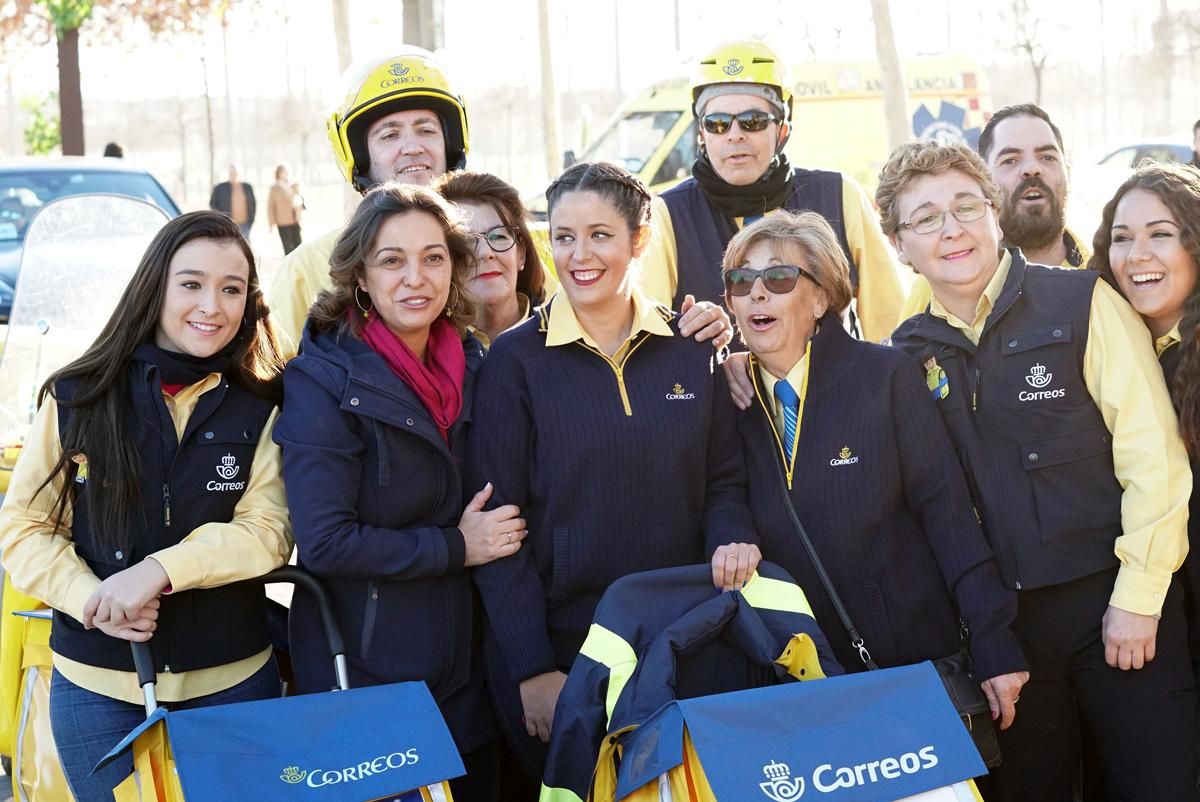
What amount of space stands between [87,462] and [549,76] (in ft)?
65.1

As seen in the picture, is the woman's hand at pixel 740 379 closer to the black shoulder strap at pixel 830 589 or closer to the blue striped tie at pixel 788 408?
the blue striped tie at pixel 788 408

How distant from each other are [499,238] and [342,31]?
15454 millimetres

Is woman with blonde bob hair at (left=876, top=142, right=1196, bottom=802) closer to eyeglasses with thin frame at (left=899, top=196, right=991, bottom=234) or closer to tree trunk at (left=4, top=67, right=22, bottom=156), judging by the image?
eyeglasses with thin frame at (left=899, top=196, right=991, bottom=234)

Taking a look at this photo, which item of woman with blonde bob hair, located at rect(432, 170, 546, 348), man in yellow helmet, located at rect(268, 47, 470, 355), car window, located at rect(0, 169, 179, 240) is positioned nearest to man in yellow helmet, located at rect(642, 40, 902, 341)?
woman with blonde bob hair, located at rect(432, 170, 546, 348)

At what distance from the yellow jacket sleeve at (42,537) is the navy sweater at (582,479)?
3.29 feet

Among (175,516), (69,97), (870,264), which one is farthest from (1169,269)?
(69,97)

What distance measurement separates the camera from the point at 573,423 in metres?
3.37

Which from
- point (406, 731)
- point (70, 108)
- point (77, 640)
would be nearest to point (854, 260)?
point (406, 731)

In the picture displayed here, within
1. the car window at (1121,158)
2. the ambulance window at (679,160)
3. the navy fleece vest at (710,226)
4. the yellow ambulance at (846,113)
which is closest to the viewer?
the navy fleece vest at (710,226)

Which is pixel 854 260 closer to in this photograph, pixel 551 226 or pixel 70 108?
pixel 551 226

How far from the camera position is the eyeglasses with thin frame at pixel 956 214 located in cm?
354

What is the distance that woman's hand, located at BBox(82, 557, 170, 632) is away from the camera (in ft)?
10.0

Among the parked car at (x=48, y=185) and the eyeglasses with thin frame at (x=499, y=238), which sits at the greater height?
the parked car at (x=48, y=185)

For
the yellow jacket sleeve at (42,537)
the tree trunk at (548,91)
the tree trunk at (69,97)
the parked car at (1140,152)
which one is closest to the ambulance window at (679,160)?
the tree trunk at (548,91)
